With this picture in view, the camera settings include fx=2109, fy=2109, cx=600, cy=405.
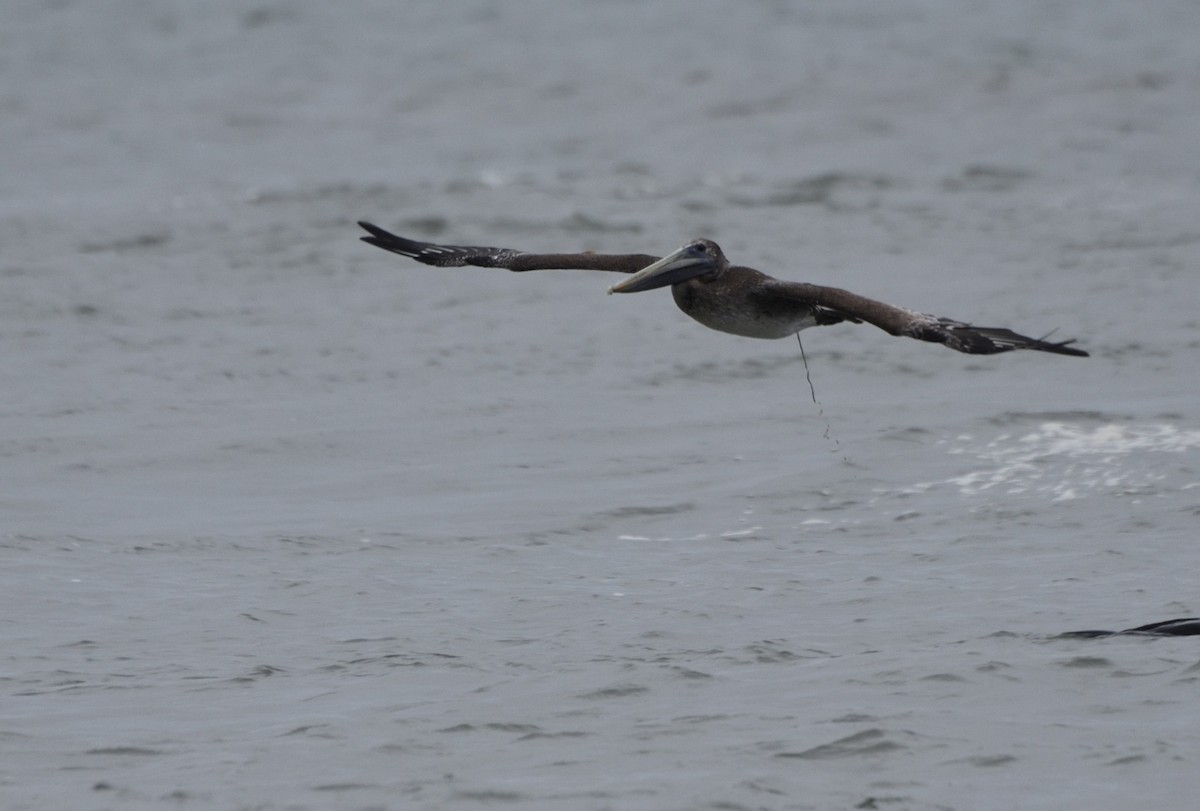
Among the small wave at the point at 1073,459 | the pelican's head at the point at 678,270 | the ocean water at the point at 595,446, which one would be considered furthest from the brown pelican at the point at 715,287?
the small wave at the point at 1073,459

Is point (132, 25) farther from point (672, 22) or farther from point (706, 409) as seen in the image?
point (706, 409)

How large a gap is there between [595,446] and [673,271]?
11.3 ft

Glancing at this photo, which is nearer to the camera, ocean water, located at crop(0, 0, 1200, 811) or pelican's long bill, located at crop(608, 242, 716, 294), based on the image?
ocean water, located at crop(0, 0, 1200, 811)

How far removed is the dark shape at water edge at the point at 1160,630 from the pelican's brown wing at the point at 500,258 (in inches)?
95.1

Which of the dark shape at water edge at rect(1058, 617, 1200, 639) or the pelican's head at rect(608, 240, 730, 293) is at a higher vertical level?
the pelican's head at rect(608, 240, 730, 293)

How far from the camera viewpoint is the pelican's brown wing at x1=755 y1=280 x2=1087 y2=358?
746 centimetres

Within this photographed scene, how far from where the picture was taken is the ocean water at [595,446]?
753cm

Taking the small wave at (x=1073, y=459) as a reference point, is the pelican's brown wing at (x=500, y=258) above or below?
above

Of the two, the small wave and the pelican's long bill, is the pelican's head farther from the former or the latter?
the small wave

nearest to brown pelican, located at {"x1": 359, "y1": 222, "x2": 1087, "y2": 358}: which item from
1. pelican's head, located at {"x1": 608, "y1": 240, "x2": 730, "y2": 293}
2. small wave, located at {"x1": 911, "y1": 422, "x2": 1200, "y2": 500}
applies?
pelican's head, located at {"x1": 608, "y1": 240, "x2": 730, "y2": 293}

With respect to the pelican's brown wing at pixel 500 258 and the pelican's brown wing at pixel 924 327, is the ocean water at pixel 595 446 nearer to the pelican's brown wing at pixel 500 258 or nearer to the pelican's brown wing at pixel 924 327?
the pelican's brown wing at pixel 924 327

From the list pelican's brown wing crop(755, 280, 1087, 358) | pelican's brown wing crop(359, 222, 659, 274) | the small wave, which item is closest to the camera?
pelican's brown wing crop(755, 280, 1087, 358)

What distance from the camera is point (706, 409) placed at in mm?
13172

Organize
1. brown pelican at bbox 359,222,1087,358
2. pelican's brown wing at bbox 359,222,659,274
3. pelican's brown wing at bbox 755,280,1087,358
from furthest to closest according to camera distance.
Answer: pelican's brown wing at bbox 359,222,659,274
brown pelican at bbox 359,222,1087,358
pelican's brown wing at bbox 755,280,1087,358
